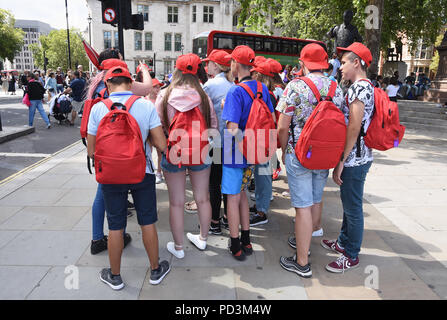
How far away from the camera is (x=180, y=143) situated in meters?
2.87

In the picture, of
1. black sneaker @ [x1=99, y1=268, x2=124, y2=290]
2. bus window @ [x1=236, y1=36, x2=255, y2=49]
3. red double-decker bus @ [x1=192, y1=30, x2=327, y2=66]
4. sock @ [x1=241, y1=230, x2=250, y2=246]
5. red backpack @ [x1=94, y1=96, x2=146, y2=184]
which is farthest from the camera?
bus window @ [x1=236, y1=36, x2=255, y2=49]

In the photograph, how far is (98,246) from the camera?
329 cm

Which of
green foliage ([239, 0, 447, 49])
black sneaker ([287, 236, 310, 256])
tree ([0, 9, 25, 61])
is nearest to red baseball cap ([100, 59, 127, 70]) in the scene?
black sneaker ([287, 236, 310, 256])

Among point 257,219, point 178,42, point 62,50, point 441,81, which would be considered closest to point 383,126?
point 257,219

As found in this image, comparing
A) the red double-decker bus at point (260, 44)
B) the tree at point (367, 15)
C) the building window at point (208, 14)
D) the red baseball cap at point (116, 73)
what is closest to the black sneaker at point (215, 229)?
the red baseball cap at point (116, 73)

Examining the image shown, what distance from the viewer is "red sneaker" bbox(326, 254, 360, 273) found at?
10.0 feet

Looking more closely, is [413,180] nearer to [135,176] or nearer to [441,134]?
[135,176]

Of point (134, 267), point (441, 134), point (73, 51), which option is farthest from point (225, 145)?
point (73, 51)

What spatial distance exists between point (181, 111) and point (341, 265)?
195cm

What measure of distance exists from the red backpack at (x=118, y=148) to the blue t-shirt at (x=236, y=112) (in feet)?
2.70

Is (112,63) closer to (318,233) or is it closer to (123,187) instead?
(123,187)

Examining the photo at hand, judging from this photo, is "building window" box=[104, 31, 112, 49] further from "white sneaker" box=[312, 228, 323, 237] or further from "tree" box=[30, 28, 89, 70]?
→ "white sneaker" box=[312, 228, 323, 237]

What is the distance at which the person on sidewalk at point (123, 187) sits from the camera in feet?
8.27
